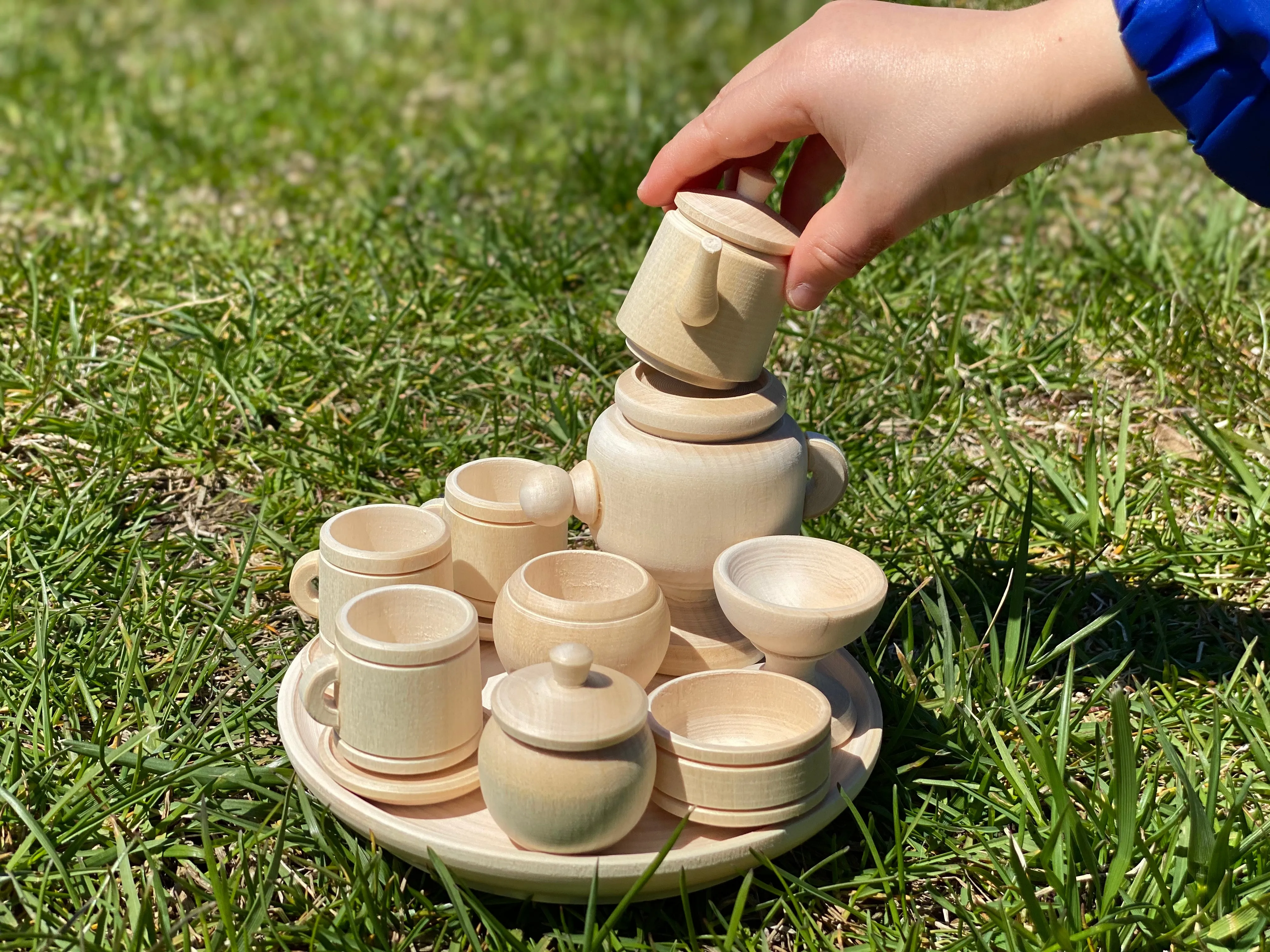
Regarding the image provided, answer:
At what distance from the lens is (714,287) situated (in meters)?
1.35

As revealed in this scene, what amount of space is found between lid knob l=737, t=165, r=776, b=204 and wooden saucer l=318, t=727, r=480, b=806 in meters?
0.68

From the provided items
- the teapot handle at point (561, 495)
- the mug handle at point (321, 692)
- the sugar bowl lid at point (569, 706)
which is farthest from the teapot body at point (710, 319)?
the mug handle at point (321, 692)

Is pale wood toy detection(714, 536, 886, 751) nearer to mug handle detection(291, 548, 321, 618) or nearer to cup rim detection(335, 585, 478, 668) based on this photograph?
cup rim detection(335, 585, 478, 668)

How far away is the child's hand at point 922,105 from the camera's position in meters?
1.32

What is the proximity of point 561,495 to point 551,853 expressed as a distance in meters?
0.41

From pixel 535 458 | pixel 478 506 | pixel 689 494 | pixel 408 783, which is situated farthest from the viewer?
pixel 535 458

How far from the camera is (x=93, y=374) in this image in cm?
225

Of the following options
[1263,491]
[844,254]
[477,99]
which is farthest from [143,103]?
[1263,491]

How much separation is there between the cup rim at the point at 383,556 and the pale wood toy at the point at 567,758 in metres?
0.25

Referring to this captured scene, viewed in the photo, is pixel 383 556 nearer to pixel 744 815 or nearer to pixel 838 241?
pixel 744 815

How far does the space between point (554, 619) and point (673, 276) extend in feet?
1.29

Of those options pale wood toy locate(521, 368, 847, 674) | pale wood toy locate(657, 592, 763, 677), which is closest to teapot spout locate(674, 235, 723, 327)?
pale wood toy locate(521, 368, 847, 674)

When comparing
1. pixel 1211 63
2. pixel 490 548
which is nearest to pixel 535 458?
pixel 490 548

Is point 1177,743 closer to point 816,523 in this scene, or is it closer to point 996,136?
point 816,523
